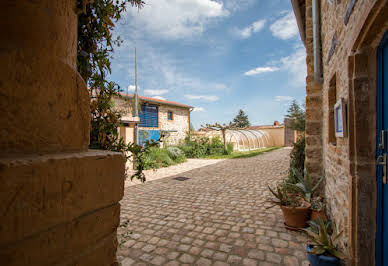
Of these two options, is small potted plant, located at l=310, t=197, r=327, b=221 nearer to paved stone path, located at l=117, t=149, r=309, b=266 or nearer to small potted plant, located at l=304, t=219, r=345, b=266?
paved stone path, located at l=117, t=149, r=309, b=266

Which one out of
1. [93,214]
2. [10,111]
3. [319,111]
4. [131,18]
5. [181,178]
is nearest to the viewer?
[10,111]

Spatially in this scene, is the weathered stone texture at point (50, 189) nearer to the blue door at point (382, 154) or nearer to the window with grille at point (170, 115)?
the blue door at point (382, 154)

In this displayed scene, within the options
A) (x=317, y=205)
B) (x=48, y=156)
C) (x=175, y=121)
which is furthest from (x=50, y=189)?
(x=175, y=121)

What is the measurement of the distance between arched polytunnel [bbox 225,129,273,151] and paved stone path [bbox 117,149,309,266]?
11.0 m

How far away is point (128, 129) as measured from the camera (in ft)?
26.9

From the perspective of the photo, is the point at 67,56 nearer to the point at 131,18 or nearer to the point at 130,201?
the point at 131,18

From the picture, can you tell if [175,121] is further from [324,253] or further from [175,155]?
[324,253]

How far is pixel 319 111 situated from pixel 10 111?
189 inches

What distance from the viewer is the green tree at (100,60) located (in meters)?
1.31

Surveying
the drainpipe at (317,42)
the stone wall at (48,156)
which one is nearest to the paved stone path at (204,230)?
the stone wall at (48,156)

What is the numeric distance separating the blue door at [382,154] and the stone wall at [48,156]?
186 centimetres

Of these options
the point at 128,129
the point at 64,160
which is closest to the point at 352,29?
the point at 64,160

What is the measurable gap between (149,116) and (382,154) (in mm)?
15299

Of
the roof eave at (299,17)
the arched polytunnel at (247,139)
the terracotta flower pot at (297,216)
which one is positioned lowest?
the terracotta flower pot at (297,216)
